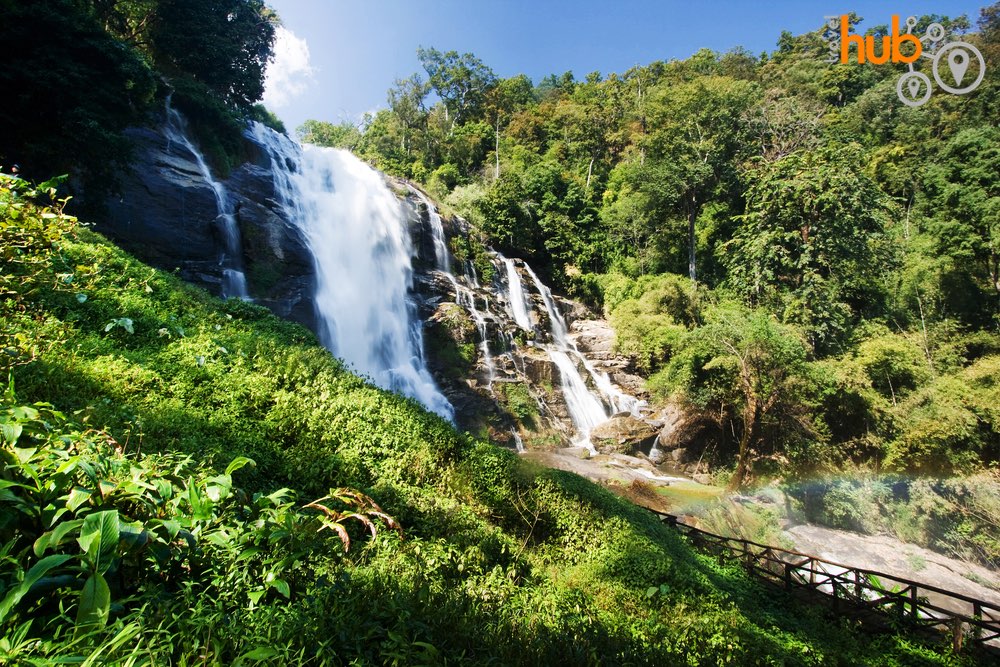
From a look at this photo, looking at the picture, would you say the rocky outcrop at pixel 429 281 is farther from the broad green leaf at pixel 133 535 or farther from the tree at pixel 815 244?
the broad green leaf at pixel 133 535

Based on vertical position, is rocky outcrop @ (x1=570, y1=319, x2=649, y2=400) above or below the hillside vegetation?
below

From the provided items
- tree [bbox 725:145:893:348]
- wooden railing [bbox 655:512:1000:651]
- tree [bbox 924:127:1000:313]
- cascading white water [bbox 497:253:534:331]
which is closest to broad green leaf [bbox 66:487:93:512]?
wooden railing [bbox 655:512:1000:651]

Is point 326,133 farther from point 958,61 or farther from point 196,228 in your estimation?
point 958,61

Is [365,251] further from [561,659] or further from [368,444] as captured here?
[561,659]

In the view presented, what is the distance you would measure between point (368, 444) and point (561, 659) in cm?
332

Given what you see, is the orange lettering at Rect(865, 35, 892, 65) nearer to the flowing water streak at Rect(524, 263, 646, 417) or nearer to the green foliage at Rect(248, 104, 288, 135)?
the flowing water streak at Rect(524, 263, 646, 417)

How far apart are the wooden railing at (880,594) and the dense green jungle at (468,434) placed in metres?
0.42

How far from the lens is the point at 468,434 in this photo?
21.5ft

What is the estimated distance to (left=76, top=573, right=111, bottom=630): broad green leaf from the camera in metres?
1.52

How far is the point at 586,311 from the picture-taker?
92.6ft

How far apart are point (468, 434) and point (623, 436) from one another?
12.7m

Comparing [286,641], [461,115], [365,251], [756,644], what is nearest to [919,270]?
[756,644]

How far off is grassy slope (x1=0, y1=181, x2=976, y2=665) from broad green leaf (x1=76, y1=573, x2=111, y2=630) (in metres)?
0.17

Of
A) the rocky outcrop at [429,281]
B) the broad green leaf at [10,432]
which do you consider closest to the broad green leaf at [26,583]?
the broad green leaf at [10,432]
